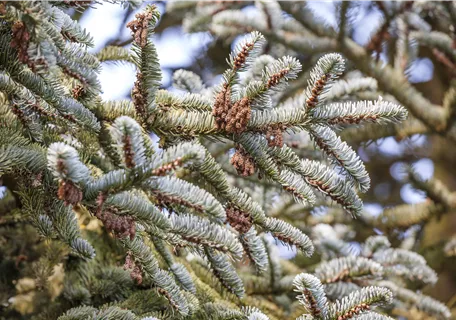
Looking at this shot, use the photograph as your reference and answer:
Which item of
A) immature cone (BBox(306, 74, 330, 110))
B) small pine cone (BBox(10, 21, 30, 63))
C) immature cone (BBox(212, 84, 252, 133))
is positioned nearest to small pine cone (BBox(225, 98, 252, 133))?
immature cone (BBox(212, 84, 252, 133))

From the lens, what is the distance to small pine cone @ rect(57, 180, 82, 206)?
28.1 inches

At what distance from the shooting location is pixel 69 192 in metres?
0.72

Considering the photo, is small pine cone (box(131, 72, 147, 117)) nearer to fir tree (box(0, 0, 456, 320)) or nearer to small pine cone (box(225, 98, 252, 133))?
fir tree (box(0, 0, 456, 320))

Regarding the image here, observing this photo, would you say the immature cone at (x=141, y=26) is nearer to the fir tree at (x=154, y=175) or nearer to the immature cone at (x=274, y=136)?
the fir tree at (x=154, y=175)

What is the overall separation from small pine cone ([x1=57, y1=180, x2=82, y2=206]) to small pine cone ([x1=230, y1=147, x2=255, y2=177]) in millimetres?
281

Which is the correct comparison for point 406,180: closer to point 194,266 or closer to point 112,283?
point 194,266

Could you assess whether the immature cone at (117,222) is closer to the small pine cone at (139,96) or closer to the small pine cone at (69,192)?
the small pine cone at (69,192)

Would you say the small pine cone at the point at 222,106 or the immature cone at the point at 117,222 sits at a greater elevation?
the small pine cone at the point at 222,106

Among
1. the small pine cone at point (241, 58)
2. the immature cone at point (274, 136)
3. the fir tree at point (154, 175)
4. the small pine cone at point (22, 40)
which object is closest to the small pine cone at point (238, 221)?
the fir tree at point (154, 175)

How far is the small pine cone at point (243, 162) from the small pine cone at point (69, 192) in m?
0.28

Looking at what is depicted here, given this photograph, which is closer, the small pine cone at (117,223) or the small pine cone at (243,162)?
the small pine cone at (117,223)

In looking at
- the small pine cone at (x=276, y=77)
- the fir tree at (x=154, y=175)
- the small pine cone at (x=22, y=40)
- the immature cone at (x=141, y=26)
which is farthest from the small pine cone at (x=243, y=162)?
the small pine cone at (x=22, y=40)

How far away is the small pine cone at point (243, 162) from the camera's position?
2.97 ft

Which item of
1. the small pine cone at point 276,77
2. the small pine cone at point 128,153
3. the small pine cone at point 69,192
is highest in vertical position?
the small pine cone at point 276,77
